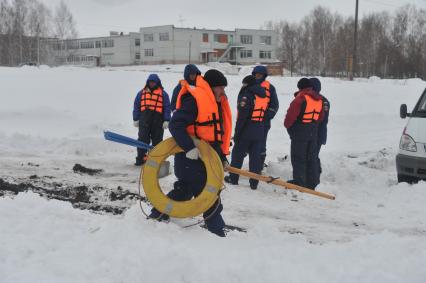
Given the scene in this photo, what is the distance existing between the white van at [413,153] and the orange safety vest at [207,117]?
351 cm

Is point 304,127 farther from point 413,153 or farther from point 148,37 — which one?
point 148,37

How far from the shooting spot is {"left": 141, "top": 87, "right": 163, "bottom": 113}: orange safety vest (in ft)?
29.6

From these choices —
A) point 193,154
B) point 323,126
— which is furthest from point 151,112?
point 193,154

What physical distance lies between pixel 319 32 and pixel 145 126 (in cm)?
7468

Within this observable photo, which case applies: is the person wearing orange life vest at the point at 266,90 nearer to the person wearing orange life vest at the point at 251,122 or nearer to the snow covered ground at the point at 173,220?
the person wearing orange life vest at the point at 251,122

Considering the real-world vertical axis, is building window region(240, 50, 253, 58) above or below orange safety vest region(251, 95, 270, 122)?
above

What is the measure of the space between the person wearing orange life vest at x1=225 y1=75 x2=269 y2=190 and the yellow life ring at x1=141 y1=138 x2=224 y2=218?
304 cm

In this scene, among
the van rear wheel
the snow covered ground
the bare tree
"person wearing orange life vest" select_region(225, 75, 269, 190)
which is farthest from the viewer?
the bare tree

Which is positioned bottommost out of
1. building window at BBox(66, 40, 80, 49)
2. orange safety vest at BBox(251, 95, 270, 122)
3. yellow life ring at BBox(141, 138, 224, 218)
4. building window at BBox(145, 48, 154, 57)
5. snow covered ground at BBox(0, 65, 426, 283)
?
snow covered ground at BBox(0, 65, 426, 283)

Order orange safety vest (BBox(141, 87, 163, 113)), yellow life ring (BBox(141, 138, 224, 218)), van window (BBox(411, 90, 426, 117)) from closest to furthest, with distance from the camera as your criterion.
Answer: yellow life ring (BBox(141, 138, 224, 218)), van window (BBox(411, 90, 426, 117)), orange safety vest (BBox(141, 87, 163, 113))

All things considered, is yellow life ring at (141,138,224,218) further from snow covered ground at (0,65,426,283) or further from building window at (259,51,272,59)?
building window at (259,51,272,59)

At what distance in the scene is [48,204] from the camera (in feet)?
15.8

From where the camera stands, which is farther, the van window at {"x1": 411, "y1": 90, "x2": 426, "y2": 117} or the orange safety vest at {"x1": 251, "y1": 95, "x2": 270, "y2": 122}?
the orange safety vest at {"x1": 251, "y1": 95, "x2": 270, "y2": 122}

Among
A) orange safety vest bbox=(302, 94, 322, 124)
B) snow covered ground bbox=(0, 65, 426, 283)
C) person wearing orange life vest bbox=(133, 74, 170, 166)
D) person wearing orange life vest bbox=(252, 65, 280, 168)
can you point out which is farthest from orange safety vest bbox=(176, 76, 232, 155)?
person wearing orange life vest bbox=(133, 74, 170, 166)
